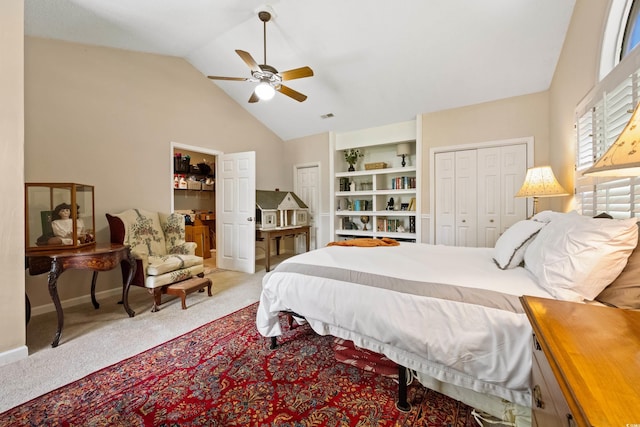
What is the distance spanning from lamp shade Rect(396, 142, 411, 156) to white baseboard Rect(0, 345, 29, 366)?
4.95 metres

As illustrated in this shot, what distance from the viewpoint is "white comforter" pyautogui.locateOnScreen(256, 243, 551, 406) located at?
4.14ft

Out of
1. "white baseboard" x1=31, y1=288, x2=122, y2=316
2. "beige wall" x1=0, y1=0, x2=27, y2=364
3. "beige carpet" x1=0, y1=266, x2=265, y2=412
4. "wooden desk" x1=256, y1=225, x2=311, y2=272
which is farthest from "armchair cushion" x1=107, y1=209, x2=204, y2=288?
"wooden desk" x1=256, y1=225, x2=311, y2=272

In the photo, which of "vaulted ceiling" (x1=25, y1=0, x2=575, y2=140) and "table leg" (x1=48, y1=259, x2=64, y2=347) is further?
"vaulted ceiling" (x1=25, y1=0, x2=575, y2=140)

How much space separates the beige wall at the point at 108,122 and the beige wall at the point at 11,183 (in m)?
1.00

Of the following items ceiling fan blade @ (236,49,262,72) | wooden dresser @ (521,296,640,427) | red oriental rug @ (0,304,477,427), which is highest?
ceiling fan blade @ (236,49,262,72)

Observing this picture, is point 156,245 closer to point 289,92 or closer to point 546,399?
point 289,92

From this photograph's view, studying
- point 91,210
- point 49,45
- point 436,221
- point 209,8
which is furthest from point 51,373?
point 436,221

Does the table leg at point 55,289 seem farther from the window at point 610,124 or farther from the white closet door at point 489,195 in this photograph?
the white closet door at point 489,195

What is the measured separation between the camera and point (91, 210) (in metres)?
2.95

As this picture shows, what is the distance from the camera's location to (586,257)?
1199 millimetres

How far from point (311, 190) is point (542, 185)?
3.87 metres

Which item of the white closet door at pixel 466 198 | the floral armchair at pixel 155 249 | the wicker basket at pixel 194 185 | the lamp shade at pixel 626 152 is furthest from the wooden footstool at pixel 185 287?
the white closet door at pixel 466 198

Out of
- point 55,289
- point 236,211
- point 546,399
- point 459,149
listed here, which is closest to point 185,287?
point 55,289

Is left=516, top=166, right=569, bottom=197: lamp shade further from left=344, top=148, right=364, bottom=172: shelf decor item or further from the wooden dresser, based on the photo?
left=344, top=148, right=364, bottom=172: shelf decor item
